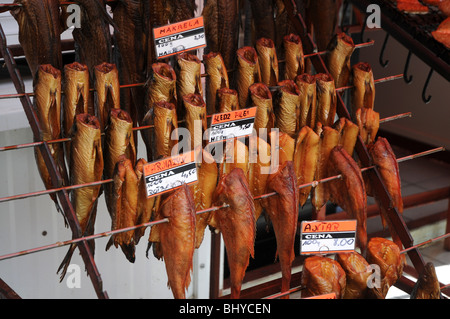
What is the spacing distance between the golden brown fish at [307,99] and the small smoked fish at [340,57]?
9.9 inches

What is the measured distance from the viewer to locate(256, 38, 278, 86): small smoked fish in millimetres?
2494

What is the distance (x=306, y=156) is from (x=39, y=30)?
112 cm

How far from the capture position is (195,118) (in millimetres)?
2207

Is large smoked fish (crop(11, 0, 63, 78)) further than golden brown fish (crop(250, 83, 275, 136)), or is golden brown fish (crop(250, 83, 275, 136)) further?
golden brown fish (crop(250, 83, 275, 136))

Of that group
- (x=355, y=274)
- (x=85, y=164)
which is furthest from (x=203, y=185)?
(x=355, y=274)

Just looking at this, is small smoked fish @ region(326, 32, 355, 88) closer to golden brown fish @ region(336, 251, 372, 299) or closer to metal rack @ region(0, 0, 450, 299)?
metal rack @ region(0, 0, 450, 299)

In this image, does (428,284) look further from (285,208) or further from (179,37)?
(179,37)

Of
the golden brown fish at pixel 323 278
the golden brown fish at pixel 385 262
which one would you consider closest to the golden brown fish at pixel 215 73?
the golden brown fish at pixel 323 278

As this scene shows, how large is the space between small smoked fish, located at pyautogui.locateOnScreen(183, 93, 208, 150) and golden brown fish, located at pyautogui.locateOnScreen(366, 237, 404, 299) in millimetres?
802

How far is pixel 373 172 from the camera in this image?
8.09 ft

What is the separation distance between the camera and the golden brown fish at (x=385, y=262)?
7.36ft

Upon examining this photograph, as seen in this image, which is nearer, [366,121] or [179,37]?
[179,37]

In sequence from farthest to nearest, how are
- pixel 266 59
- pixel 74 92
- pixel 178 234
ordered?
pixel 266 59 < pixel 74 92 < pixel 178 234

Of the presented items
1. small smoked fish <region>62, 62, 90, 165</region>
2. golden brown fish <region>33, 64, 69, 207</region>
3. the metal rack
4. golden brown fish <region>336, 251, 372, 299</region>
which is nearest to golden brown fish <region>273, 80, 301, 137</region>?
the metal rack
